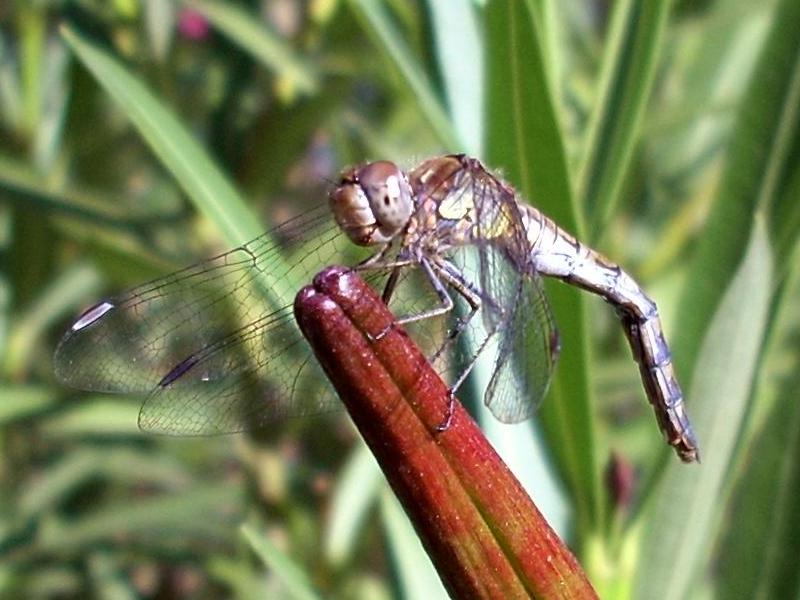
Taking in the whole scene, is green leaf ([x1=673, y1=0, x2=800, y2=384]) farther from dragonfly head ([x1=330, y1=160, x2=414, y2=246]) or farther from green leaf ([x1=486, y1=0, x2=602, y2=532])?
dragonfly head ([x1=330, y1=160, x2=414, y2=246])

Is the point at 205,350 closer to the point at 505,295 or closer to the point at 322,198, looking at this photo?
the point at 505,295

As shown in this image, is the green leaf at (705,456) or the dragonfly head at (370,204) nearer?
the green leaf at (705,456)

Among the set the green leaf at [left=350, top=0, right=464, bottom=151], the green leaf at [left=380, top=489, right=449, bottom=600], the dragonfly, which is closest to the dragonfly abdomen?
the dragonfly

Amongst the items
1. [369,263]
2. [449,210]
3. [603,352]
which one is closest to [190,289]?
[369,263]

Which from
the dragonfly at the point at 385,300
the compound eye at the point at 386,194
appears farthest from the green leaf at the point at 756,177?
the compound eye at the point at 386,194

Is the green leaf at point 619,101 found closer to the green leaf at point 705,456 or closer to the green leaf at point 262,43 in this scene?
the green leaf at point 705,456

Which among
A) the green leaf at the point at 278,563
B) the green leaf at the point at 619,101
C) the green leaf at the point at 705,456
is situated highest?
the green leaf at the point at 619,101

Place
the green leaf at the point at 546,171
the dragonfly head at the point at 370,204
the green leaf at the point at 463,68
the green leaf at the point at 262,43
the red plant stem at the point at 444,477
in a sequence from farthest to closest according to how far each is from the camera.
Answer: the green leaf at the point at 262,43
the dragonfly head at the point at 370,204
the green leaf at the point at 463,68
the green leaf at the point at 546,171
the red plant stem at the point at 444,477

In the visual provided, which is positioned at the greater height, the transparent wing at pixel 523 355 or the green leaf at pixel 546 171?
the green leaf at pixel 546 171
